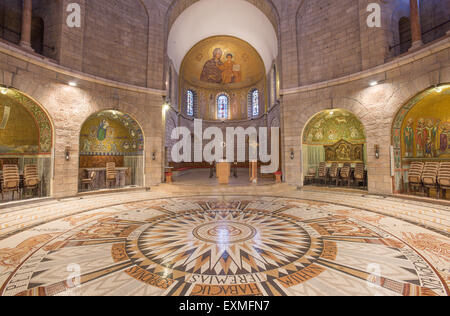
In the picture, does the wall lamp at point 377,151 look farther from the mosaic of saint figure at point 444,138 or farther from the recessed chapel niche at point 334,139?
the mosaic of saint figure at point 444,138

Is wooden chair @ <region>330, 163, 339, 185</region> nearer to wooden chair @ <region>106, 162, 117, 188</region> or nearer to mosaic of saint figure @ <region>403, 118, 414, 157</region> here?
mosaic of saint figure @ <region>403, 118, 414, 157</region>

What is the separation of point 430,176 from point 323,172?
147 inches

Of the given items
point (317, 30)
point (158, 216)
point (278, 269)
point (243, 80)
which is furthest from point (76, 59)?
point (243, 80)

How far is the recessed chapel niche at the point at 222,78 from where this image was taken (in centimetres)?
1691

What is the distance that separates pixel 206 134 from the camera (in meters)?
19.1

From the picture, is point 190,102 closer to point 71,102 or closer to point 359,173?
point 71,102

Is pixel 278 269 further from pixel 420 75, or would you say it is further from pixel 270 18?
pixel 270 18

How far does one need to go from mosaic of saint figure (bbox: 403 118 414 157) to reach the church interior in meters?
0.05

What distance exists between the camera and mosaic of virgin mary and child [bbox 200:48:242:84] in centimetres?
1786

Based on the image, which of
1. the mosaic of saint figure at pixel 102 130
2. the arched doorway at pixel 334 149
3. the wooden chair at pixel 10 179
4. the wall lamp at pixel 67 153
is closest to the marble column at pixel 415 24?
the arched doorway at pixel 334 149

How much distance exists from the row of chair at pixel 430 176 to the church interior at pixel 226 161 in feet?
0.17

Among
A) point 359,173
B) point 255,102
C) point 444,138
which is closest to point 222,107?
point 255,102

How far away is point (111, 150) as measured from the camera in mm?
10102

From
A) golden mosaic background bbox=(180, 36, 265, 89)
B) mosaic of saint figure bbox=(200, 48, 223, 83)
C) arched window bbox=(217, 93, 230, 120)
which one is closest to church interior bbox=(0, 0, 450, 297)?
golden mosaic background bbox=(180, 36, 265, 89)
